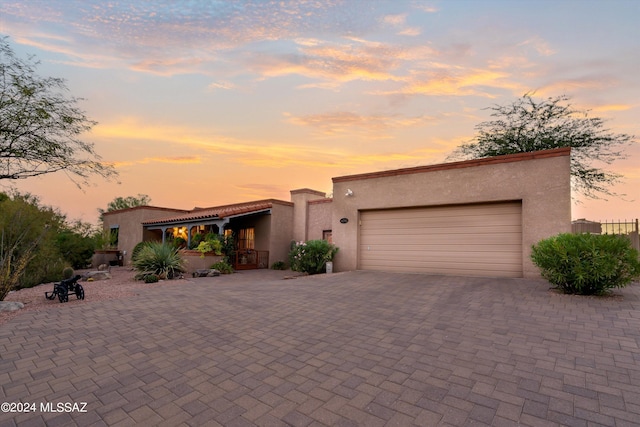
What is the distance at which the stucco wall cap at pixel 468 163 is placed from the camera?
325 inches

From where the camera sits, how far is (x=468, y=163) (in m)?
9.37

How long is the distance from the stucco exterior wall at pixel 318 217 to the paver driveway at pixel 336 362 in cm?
979

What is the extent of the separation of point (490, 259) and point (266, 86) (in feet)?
31.1

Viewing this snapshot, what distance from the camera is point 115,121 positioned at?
1027 centimetres

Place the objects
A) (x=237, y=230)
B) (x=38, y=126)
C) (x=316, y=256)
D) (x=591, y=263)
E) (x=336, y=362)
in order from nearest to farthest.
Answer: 1. (x=336, y=362)
2. (x=591, y=263)
3. (x=38, y=126)
4. (x=316, y=256)
5. (x=237, y=230)

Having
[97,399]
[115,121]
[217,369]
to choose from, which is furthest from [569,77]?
[115,121]

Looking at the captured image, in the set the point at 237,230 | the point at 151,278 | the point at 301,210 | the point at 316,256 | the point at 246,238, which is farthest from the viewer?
the point at 237,230

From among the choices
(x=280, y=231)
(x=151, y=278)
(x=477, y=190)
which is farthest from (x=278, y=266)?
(x=477, y=190)

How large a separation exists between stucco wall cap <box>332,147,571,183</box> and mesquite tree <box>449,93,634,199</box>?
28.8 ft

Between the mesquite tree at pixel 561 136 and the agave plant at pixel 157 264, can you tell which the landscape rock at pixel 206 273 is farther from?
the mesquite tree at pixel 561 136

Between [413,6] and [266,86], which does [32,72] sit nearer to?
[266,86]

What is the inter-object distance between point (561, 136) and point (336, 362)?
734 inches

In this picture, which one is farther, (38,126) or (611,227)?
(611,227)

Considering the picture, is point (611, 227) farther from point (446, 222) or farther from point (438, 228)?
point (438, 228)
